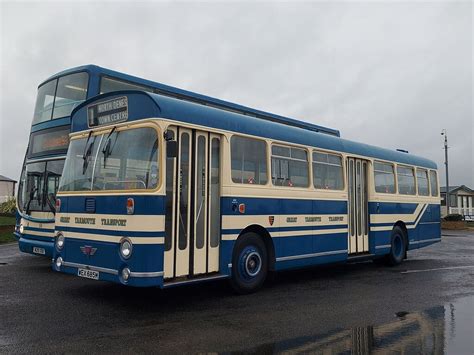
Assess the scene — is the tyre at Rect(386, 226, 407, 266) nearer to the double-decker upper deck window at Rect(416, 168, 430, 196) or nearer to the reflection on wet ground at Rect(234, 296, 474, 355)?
the double-decker upper deck window at Rect(416, 168, 430, 196)

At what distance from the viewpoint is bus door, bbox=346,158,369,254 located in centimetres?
1151

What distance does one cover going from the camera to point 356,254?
1166cm

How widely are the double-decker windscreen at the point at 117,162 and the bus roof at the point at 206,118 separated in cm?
34

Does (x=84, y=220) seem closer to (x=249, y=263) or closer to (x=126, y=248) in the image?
(x=126, y=248)

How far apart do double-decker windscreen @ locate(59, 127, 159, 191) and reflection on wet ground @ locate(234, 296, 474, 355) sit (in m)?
3.00

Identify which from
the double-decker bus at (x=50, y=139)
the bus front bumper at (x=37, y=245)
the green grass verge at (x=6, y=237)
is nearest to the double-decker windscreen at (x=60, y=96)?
the double-decker bus at (x=50, y=139)

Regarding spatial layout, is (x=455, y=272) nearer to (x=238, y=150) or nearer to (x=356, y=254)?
(x=356, y=254)

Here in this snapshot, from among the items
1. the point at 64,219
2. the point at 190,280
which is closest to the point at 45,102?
the point at 64,219

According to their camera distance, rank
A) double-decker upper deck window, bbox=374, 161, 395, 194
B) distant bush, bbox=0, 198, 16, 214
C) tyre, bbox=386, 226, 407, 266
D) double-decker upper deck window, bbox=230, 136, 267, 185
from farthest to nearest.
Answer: distant bush, bbox=0, 198, 16, 214 < tyre, bbox=386, 226, 407, 266 < double-decker upper deck window, bbox=374, 161, 395, 194 < double-decker upper deck window, bbox=230, 136, 267, 185

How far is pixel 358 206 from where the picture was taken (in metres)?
11.8

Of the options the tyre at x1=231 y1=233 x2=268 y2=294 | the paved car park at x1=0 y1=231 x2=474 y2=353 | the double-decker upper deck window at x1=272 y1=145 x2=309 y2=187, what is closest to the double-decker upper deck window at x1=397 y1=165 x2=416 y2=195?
the paved car park at x1=0 y1=231 x2=474 y2=353

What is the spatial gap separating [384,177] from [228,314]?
7.21 m

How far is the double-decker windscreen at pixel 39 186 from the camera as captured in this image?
36.4 ft

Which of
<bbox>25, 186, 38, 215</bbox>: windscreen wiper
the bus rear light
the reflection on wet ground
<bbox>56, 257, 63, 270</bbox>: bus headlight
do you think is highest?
<bbox>25, 186, 38, 215</bbox>: windscreen wiper
